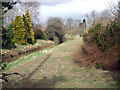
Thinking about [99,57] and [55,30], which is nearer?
[99,57]

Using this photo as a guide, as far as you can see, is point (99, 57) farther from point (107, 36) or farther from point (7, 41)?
point (7, 41)

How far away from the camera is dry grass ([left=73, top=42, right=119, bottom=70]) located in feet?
17.2

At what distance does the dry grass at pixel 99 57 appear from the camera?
5248 mm

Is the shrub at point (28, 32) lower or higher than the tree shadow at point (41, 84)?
higher

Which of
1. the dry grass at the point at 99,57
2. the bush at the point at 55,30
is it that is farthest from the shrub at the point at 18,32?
the dry grass at the point at 99,57

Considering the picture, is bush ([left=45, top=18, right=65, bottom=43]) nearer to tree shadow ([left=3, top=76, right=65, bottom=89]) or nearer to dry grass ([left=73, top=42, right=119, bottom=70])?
dry grass ([left=73, top=42, right=119, bottom=70])

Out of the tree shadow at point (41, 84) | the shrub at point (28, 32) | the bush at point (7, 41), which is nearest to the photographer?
the tree shadow at point (41, 84)

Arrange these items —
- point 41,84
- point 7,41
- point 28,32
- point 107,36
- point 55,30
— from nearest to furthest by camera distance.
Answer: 1. point 41,84
2. point 107,36
3. point 7,41
4. point 28,32
5. point 55,30

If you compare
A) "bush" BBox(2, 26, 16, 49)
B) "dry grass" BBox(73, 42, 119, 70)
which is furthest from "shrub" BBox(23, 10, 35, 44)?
"dry grass" BBox(73, 42, 119, 70)

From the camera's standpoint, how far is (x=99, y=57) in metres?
5.78

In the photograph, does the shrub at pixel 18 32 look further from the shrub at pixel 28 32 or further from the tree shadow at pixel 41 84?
the tree shadow at pixel 41 84

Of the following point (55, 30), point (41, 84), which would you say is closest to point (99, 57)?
point (41, 84)

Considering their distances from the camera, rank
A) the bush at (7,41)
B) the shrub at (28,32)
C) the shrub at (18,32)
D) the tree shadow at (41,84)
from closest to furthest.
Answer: the tree shadow at (41,84) → the bush at (7,41) → the shrub at (18,32) → the shrub at (28,32)

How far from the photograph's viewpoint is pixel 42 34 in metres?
27.9
